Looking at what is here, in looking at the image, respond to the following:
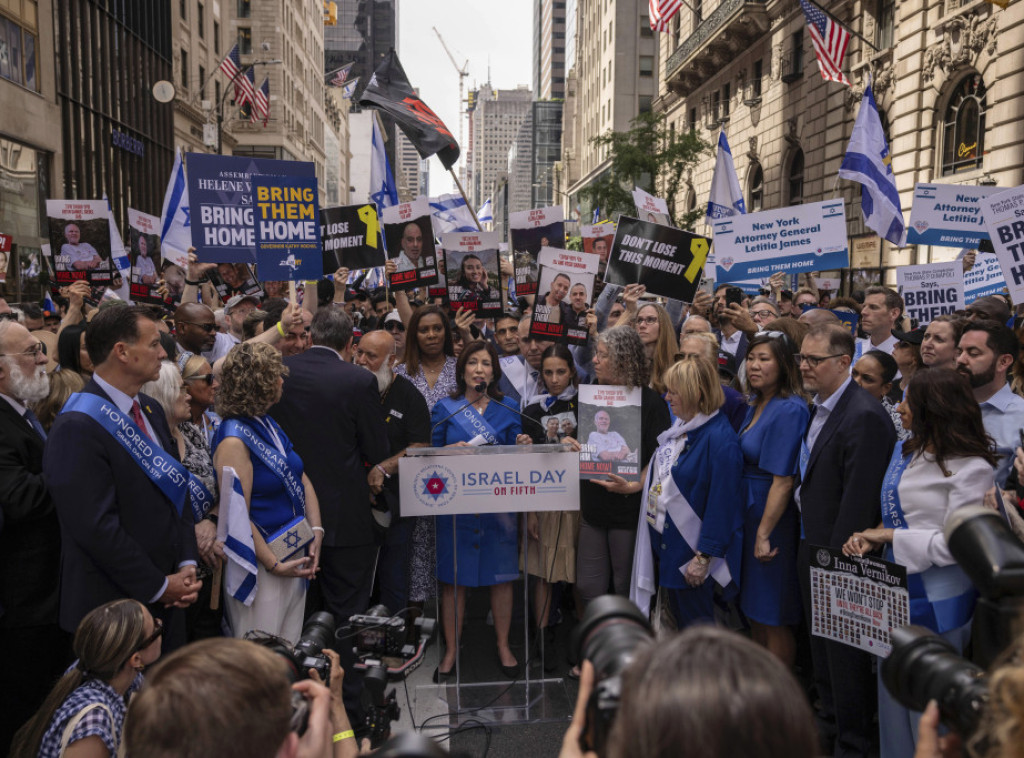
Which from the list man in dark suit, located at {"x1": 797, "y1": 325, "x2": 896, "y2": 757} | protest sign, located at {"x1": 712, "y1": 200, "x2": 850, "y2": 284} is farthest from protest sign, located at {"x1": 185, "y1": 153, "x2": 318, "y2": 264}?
protest sign, located at {"x1": 712, "y1": 200, "x2": 850, "y2": 284}

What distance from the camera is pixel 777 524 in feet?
15.1

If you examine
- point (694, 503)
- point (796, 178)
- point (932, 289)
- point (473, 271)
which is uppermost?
point (796, 178)

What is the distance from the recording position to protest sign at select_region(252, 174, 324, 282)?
256 inches

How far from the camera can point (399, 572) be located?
570 centimetres

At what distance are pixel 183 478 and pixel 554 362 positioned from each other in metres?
2.76

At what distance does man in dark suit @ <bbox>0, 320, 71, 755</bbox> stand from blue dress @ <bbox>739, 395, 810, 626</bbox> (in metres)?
3.64

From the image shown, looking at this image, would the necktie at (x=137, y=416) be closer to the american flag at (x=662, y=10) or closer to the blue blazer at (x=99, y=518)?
the blue blazer at (x=99, y=518)

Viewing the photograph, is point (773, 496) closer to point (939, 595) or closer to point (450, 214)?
point (939, 595)

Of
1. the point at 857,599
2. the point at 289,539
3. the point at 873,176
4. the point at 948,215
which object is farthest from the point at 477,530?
the point at 873,176

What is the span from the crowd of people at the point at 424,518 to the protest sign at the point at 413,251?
190 cm

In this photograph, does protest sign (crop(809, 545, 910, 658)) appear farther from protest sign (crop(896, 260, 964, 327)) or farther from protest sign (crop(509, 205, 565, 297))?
protest sign (crop(509, 205, 565, 297))

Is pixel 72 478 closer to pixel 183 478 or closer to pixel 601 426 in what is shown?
pixel 183 478

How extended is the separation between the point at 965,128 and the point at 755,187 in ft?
46.8

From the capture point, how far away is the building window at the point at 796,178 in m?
29.5
